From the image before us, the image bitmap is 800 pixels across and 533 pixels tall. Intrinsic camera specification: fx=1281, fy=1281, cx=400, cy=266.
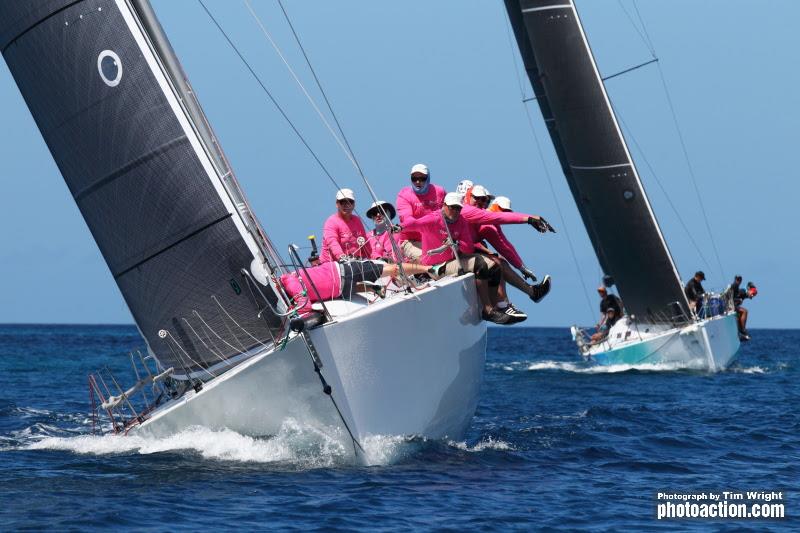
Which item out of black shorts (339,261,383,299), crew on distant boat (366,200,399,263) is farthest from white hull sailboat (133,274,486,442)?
crew on distant boat (366,200,399,263)

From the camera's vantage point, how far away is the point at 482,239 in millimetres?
11945

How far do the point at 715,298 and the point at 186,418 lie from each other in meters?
17.1

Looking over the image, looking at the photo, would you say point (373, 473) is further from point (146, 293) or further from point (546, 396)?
point (546, 396)

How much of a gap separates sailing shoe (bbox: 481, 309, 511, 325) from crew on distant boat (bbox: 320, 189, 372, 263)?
1227mm

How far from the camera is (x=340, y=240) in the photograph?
37.0 feet

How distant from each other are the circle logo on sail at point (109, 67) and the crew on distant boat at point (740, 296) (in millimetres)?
18429

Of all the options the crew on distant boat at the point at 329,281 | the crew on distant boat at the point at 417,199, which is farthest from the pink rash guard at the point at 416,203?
the crew on distant boat at the point at 329,281

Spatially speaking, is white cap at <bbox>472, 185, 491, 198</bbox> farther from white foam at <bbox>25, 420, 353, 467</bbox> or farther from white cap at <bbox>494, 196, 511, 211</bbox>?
white foam at <bbox>25, 420, 353, 467</bbox>

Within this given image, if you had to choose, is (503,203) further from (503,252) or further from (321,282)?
(321,282)

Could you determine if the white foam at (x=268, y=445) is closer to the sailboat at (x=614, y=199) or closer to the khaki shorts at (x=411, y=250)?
the khaki shorts at (x=411, y=250)

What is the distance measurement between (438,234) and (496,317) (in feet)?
3.12

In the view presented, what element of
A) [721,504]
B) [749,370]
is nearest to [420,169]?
[721,504]

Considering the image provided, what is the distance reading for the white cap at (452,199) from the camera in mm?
10938

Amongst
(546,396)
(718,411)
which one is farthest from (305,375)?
(546,396)
